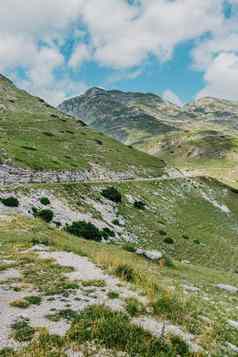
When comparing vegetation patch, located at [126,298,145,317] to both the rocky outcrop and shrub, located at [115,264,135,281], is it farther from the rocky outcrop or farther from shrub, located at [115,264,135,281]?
the rocky outcrop

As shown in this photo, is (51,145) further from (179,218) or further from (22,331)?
(22,331)

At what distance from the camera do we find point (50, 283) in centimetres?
1527

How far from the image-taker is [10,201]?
135 feet

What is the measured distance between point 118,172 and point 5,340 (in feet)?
239

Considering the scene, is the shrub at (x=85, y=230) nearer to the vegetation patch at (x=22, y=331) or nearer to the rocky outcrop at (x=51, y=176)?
the rocky outcrop at (x=51, y=176)

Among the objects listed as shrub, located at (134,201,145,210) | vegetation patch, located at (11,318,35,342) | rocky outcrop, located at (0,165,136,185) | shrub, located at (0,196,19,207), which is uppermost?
rocky outcrop, located at (0,165,136,185)

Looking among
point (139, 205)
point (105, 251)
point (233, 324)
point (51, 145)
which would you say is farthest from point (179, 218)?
point (233, 324)

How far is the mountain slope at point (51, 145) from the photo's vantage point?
67.4 metres

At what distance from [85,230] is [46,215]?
17.3 ft

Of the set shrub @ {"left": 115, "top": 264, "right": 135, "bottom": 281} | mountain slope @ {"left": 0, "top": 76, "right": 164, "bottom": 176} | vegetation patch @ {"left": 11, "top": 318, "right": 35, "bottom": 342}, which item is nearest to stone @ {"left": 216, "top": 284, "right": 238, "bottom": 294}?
shrub @ {"left": 115, "top": 264, "right": 135, "bottom": 281}

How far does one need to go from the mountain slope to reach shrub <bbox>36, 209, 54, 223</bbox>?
19898mm

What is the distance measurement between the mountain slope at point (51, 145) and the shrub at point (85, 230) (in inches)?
902

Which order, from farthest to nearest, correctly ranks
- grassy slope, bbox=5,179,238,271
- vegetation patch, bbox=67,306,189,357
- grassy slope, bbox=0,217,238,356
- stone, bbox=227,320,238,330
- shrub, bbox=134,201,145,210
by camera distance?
shrub, bbox=134,201,145,210, grassy slope, bbox=5,179,238,271, stone, bbox=227,320,238,330, grassy slope, bbox=0,217,238,356, vegetation patch, bbox=67,306,189,357

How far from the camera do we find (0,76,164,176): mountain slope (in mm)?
67400
